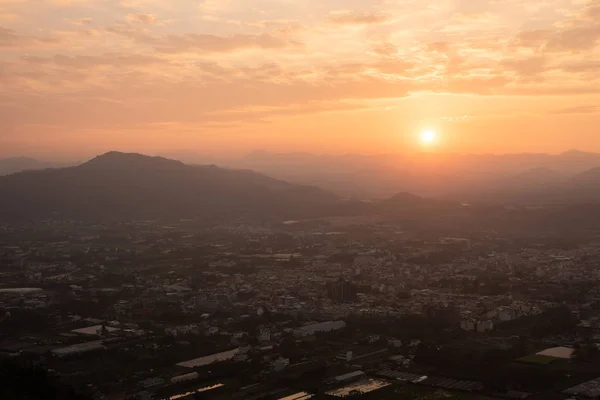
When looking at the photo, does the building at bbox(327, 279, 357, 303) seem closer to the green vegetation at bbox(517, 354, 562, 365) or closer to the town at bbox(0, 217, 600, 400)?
the town at bbox(0, 217, 600, 400)

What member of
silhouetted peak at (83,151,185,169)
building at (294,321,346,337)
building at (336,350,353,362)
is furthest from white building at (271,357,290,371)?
silhouetted peak at (83,151,185,169)

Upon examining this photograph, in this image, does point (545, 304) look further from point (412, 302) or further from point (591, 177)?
point (591, 177)

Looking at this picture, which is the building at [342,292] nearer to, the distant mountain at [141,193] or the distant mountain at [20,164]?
the distant mountain at [141,193]

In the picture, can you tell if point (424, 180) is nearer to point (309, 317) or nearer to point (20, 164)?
point (20, 164)

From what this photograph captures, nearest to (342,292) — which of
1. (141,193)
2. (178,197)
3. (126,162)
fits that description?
(178,197)

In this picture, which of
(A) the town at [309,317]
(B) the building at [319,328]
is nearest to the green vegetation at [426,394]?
(A) the town at [309,317]

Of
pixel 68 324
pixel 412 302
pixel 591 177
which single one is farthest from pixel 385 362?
pixel 591 177

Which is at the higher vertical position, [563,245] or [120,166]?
[120,166]
